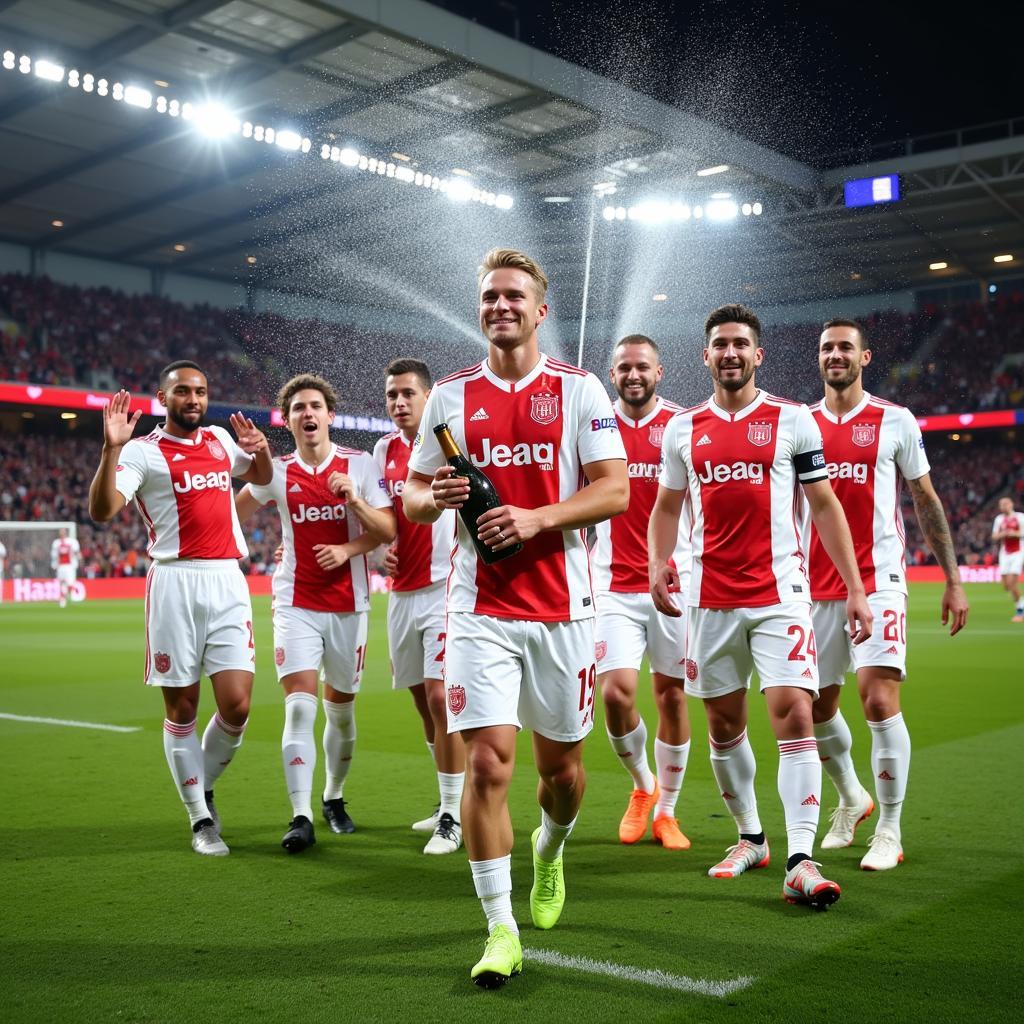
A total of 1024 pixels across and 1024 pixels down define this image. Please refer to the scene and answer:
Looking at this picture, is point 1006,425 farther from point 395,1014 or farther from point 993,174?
point 395,1014

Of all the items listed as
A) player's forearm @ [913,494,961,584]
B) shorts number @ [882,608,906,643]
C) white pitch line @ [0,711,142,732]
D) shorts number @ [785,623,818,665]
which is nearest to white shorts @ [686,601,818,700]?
shorts number @ [785,623,818,665]

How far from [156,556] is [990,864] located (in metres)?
4.20

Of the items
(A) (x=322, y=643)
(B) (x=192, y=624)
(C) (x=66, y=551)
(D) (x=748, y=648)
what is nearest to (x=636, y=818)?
(D) (x=748, y=648)

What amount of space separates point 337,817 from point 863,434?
3312 millimetres

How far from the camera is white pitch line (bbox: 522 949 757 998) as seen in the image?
11.7 ft

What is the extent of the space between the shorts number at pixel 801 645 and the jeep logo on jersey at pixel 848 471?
1076mm

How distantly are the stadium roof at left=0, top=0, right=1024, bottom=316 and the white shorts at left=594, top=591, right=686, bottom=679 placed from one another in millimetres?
17656

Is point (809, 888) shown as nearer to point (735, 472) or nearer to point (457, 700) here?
point (457, 700)

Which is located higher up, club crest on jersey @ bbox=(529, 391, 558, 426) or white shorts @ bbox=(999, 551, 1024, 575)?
club crest on jersey @ bbox=(529, 391, 558, 426)

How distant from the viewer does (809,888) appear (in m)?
4.39

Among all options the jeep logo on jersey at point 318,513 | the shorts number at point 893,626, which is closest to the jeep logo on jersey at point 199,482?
the jeep logo on jersey at point 318,513

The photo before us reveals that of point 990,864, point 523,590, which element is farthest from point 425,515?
point 990,864

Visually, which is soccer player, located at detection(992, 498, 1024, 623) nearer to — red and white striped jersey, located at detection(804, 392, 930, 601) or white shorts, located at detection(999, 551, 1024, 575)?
white shorts, located at detection(999, 551, 1024, 575)

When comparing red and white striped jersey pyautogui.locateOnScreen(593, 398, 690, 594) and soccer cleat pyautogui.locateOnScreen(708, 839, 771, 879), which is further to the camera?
red and white striped jersey pyautogui.locateOnScreen(593, 398, 690, 594)
